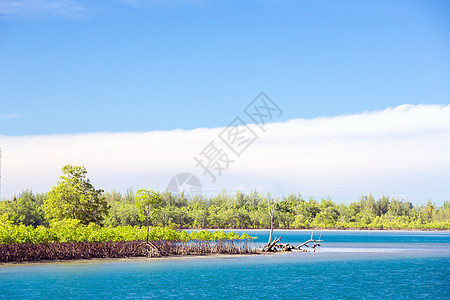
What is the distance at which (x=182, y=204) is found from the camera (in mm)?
138750

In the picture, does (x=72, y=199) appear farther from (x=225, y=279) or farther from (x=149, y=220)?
(x=149, y=220)

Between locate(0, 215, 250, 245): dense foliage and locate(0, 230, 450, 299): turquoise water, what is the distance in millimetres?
1969

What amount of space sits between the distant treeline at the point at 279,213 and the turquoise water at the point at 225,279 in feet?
227

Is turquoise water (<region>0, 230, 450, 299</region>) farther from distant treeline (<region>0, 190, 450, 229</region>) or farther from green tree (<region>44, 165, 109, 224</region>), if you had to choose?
distant treeline (<region>0, 190, 450, 229</region>)

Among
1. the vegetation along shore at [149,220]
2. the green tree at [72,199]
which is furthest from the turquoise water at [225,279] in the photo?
the green tree at [72,199]

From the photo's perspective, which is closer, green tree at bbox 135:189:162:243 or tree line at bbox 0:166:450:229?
green tree at bbox 135:189:162:243

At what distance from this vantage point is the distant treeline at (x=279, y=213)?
120125 millimetres

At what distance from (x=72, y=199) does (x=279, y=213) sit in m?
92.9

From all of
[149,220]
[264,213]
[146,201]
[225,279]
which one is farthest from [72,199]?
[264,213]

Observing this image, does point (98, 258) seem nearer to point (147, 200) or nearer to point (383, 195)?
point (147, 200)

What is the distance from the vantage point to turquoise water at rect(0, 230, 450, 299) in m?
25.4

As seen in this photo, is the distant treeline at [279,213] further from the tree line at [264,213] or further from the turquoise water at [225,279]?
the turquoise water at [225,279]

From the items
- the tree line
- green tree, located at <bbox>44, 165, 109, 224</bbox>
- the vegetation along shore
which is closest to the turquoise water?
the vegetation along shore

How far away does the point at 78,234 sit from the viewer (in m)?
36.6
